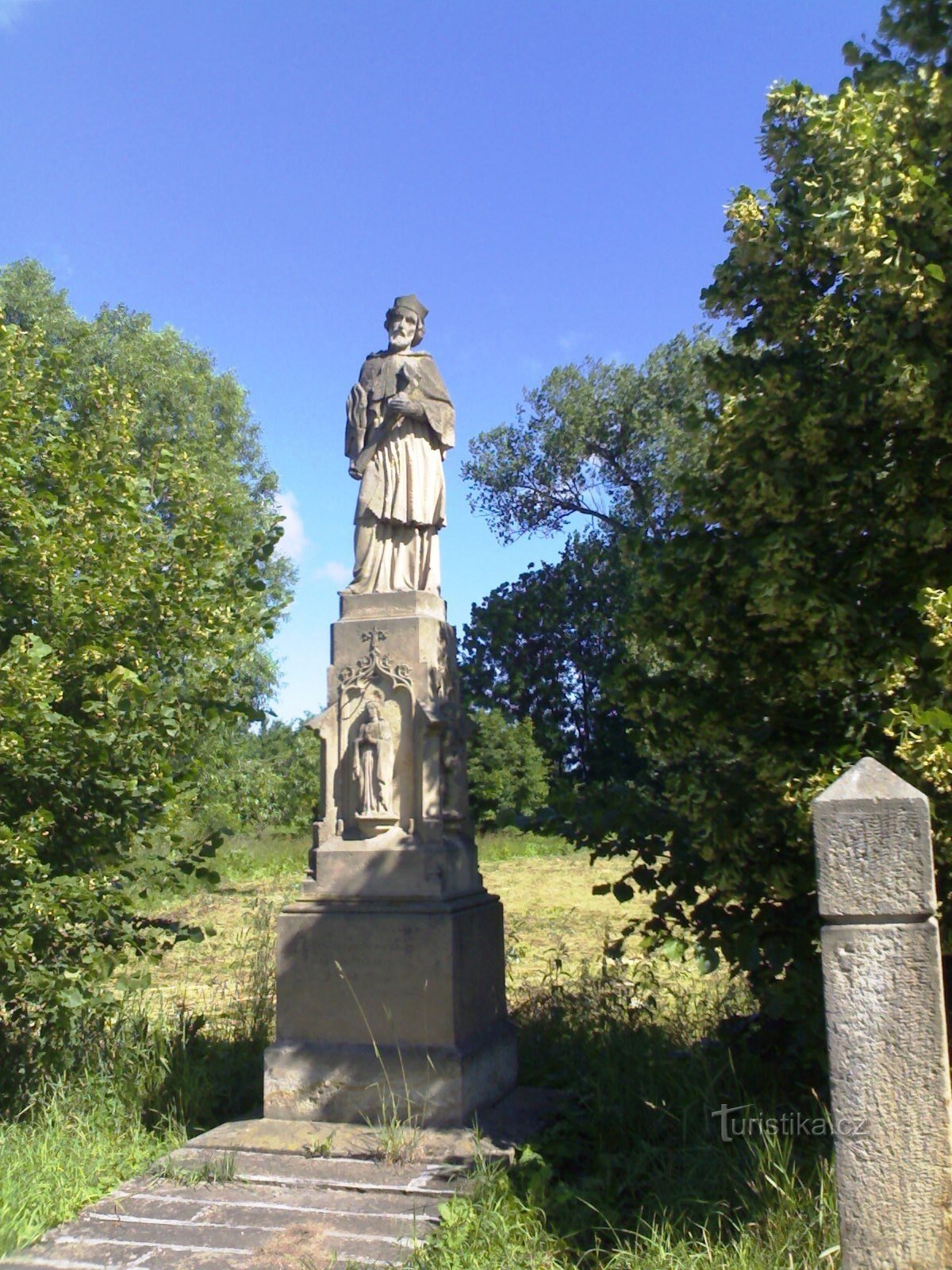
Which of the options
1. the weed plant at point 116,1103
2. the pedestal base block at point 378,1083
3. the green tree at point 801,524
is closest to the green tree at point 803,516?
the green tree at point 801,524

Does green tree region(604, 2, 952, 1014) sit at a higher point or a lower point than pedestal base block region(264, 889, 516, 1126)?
higher

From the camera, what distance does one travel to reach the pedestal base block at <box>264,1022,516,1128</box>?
5.80 m

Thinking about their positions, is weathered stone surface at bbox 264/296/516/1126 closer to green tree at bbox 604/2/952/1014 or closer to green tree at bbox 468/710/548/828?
green tree at bbox 604/2/952/1014

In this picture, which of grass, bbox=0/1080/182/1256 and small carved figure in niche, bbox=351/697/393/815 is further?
small carved figure in niche, bbox=351/697/393/815

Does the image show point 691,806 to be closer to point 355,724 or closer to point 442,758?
point 442,758

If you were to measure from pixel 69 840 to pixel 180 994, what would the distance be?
3.48 m

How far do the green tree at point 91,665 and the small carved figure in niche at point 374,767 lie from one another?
86cm

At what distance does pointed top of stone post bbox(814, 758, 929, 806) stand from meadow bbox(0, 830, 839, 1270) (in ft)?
5.21

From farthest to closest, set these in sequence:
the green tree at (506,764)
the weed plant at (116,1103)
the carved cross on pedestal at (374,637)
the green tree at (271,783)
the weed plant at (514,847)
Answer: the green tree at (506,764)
the weed plant at (514,847)
the green tree at (271,783)
the carved cross on pedestal at (374,637)
the weed plant at (116,1103)

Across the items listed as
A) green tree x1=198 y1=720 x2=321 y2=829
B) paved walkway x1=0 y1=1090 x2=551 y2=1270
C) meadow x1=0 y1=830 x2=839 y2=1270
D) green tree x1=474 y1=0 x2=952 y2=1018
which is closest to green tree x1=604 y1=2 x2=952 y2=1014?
green tree x1=474 y1=0 x2=952 y2=1018

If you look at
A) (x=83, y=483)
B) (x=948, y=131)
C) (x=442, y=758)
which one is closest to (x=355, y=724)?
(x=442, y=758)

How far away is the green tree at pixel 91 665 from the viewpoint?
19.4ft

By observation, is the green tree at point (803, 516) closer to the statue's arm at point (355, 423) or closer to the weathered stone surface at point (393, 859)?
the weathered stone surface at point (393, 859)

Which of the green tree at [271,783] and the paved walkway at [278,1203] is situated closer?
the paved walkway at [278,1203]
